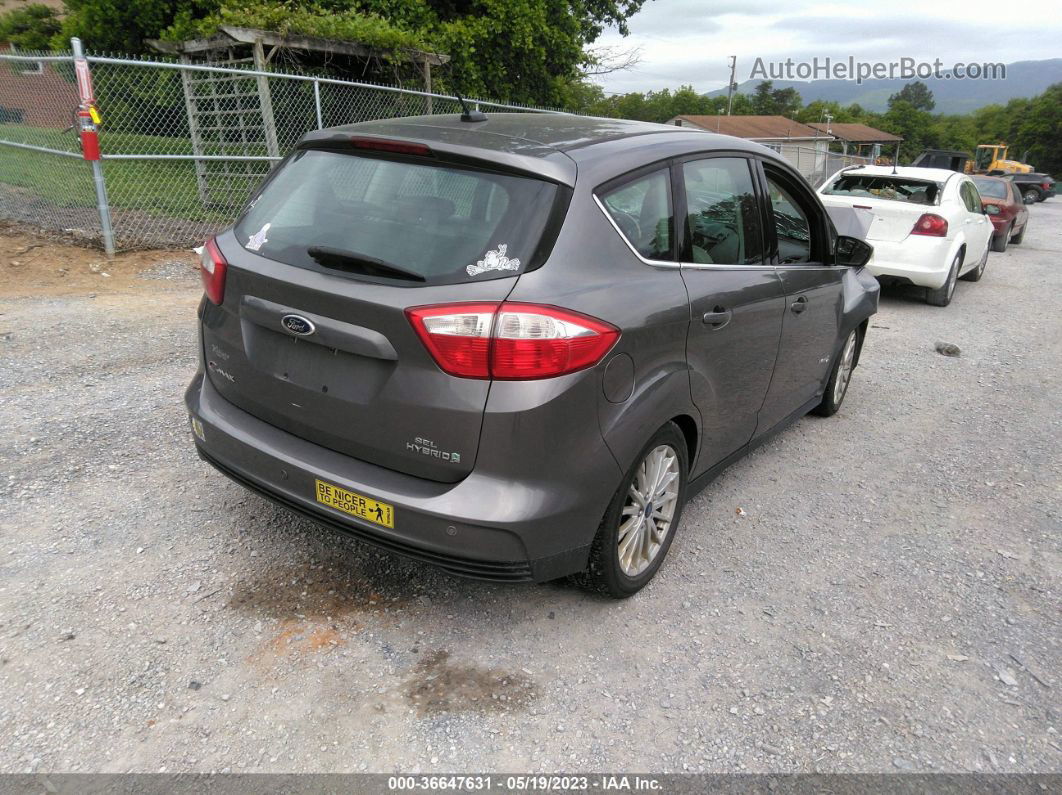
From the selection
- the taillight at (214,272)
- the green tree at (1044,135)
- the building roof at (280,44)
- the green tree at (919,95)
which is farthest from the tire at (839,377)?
the green tree at (919,95)

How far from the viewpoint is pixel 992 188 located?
53.4 ft

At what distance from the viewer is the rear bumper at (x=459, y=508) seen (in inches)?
98.2

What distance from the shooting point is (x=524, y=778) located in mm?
2301

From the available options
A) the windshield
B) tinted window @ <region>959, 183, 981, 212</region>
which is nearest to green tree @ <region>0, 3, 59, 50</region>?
tinted window @ <region>959, 183, 981, 212</region>

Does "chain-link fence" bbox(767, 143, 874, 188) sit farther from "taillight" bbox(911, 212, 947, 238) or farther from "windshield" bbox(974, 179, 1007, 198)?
"taillight" bbox(911, 212, 947, 238)

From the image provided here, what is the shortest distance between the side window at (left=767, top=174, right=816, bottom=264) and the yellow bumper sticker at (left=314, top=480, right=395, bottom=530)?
2461 millimetres

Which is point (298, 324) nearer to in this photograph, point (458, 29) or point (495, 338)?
point (495, 338)

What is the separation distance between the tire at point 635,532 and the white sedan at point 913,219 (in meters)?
7.11

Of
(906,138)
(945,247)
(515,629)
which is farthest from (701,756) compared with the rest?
(906,138)

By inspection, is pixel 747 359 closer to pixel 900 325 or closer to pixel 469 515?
pixel 469 515

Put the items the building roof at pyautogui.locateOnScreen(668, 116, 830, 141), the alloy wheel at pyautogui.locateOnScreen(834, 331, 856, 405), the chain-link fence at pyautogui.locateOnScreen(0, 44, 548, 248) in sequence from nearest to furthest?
the alloy wheel at pyautogui.locateOnScreen(834, 331, 856, 405), the chain-link fence at pyautogui.locateOnScreen(0, 44, 548, 248), the building roof at pyautogui.locateOnScreen(668, 116, 830, 141)

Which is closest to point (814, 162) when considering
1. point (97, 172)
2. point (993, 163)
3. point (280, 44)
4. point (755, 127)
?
point (280, 44)

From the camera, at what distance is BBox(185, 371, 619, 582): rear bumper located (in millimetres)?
2494

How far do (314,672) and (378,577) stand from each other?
0.60 m
